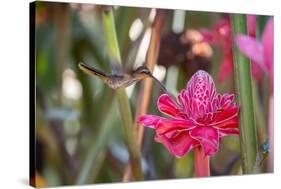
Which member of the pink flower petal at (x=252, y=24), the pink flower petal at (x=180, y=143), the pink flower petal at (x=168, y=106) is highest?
the pink flower petal at (x=252, y=24)

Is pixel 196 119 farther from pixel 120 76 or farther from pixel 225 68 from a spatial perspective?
pixel 120 76

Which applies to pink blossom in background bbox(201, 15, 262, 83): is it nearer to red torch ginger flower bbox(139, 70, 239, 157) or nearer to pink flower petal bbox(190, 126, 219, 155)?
red torch ginger flower bbox(139, 70, 239, 157)

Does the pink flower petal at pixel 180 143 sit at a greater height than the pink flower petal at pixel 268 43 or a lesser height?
lesser

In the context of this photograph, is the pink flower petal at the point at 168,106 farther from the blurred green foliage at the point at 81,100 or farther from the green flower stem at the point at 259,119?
the green flower stem at the point at 259,119

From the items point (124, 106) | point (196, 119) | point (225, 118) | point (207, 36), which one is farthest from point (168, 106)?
point (207, 36)

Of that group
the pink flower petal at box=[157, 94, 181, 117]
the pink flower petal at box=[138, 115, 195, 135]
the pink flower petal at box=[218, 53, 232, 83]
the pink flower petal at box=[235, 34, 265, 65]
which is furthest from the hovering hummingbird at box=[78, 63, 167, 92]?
the pink flower petal at box=[235, 34, 265, 65]

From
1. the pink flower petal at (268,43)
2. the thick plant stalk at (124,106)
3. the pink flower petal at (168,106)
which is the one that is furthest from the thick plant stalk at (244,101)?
the thick plant stalk at (124,106)
